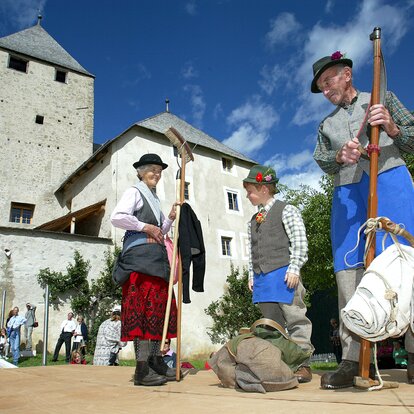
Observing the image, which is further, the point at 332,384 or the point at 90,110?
the point at 90,110

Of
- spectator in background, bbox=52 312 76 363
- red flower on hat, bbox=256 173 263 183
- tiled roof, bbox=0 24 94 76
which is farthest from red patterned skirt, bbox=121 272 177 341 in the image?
tiled roof, bbox=0 24 94 76

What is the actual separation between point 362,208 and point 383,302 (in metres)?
1.06

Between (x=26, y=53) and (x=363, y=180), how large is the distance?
Result: 25.9 m

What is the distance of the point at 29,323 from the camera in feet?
49.3

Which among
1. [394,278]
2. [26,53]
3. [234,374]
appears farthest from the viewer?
[26,53]

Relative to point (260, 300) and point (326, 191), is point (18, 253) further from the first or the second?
point (260, 300)

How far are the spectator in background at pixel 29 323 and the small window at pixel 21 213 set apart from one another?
8303 mm

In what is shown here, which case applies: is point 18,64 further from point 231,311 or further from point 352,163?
point 352,163

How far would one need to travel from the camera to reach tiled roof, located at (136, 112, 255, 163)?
23.5 metres

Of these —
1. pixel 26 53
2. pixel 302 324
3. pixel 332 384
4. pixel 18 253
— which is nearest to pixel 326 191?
pixel 18 253

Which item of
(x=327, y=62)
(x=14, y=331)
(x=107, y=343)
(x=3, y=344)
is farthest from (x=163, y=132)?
(x=327, y=62)

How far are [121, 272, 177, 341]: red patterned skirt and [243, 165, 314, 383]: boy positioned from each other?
876 mm

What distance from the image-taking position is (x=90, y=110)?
1017 inches

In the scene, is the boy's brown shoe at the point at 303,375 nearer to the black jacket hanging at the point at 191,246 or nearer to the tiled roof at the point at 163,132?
the black jacket hanging at the point at 191,246
